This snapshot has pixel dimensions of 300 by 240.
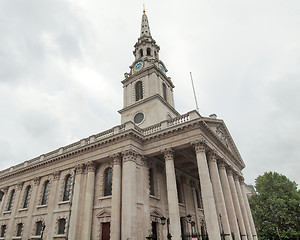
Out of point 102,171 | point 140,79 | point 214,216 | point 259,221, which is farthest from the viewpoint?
point 259,221

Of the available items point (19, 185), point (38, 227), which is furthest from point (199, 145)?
point (19, 185)

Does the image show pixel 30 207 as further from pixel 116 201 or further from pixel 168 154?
pixel 168 154

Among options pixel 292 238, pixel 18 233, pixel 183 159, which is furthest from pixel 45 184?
pixel 292 238

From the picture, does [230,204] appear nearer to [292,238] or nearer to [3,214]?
[292,238]

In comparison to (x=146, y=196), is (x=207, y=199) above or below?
below

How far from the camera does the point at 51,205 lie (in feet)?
80.3

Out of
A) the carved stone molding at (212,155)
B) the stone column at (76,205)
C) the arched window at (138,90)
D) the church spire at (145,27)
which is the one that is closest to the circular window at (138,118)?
the arched window at (138,90)

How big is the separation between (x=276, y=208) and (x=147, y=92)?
2784 cm

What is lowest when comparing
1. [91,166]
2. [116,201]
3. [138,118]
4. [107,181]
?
[116,201]

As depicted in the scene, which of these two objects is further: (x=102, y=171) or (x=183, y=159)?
(x=183, y=159)

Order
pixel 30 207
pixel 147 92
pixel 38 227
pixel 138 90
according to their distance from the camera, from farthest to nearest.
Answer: pixel 138 90 → pixel 147 92 → pixel 30 207 → pixel 38 227

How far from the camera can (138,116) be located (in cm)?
2967

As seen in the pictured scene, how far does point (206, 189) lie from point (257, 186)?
27.4 m

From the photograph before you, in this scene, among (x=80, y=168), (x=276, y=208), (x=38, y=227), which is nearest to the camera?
(x=80, y=168)
